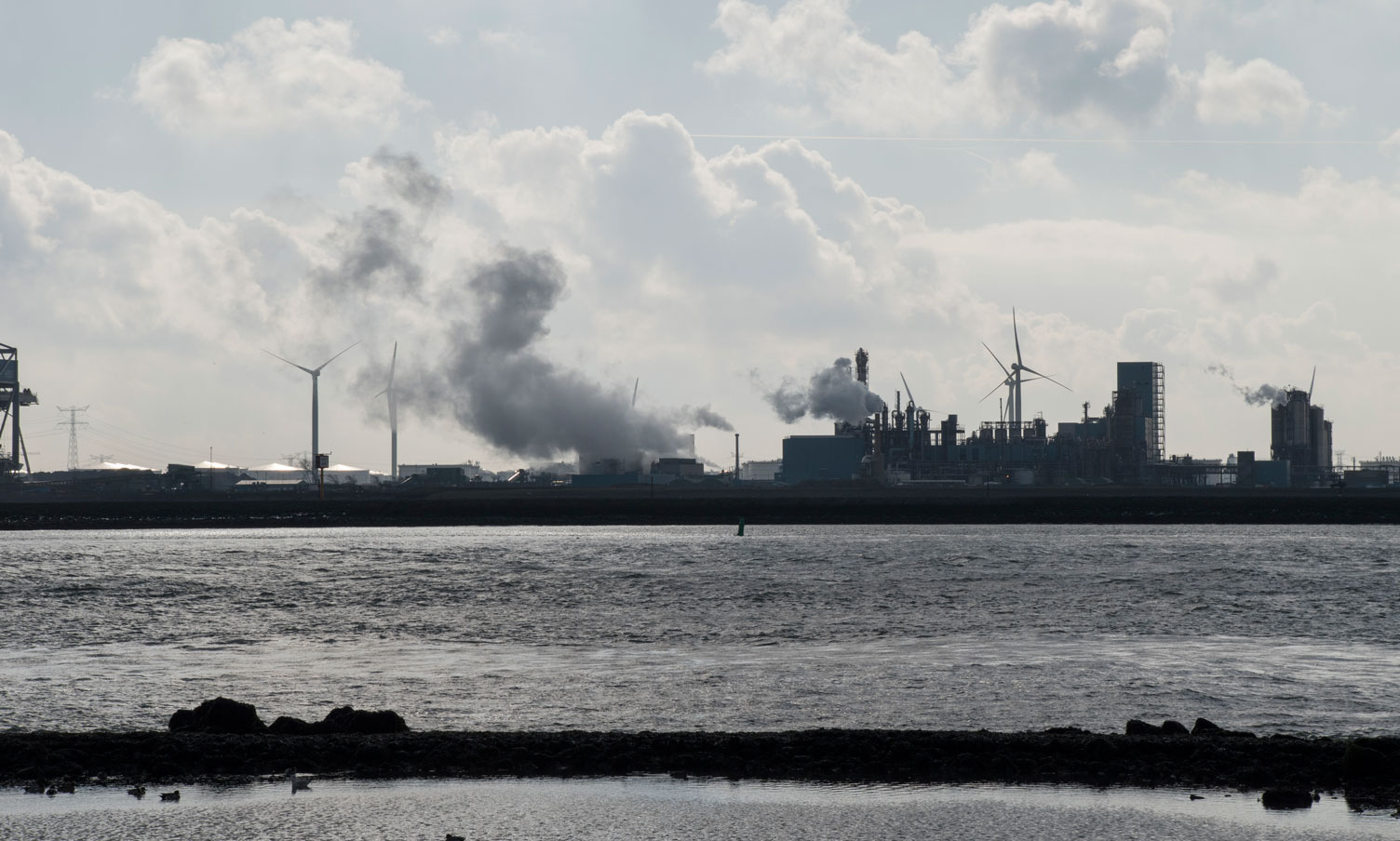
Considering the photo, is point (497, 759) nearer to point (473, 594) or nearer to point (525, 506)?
point (473, 594)

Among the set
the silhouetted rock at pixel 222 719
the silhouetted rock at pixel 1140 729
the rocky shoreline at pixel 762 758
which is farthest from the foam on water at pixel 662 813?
the silhouetted rock at pixel 222 719

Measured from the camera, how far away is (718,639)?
37.8m

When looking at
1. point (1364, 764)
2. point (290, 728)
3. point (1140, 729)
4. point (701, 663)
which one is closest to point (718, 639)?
point (701, 663)

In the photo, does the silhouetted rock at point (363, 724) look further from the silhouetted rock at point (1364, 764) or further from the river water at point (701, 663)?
the silhouetted rock at point (1364, 764)

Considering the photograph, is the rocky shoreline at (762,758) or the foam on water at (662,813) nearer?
the foam on water at (662,813)

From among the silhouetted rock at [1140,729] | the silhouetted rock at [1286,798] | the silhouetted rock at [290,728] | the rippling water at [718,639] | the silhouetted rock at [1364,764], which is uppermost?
the silhouetted rock at [1364,764]

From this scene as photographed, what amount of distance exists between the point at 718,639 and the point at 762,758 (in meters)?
19.8

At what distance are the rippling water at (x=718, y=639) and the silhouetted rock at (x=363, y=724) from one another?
2.90 meters

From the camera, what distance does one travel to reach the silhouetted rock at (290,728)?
803 inches

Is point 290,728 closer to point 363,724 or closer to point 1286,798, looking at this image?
point 363,724

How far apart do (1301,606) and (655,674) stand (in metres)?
28.8

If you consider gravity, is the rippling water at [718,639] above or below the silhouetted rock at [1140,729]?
below

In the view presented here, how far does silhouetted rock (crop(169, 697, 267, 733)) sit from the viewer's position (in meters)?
20.4

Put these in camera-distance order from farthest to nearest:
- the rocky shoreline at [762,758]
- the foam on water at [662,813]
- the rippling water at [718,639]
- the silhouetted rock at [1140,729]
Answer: the rippling water at [718,639], the silhouetted rock at [1140,729], the rocky shoreline at [762,758], the foam on water at [662,813]
